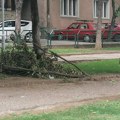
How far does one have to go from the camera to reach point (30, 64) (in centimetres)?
1355

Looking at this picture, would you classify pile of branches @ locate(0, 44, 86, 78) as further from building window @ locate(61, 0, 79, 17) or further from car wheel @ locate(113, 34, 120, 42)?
building window @ locate(61, 0, 79, 17)

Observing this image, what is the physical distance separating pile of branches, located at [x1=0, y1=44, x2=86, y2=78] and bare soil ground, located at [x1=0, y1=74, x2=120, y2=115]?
0.37 meters

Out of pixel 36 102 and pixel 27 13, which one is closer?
pixel 36 102

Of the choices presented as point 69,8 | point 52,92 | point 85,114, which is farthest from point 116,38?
point 85,114

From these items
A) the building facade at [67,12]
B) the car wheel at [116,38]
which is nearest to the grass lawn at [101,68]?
the car wheel at [116,38]

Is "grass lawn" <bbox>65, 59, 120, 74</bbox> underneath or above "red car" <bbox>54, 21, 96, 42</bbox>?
underneath

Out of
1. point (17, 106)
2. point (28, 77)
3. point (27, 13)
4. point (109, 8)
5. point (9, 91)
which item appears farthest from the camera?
point (109, 8)

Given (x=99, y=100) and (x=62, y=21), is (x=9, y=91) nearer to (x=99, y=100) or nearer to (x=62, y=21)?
(x=99, y=100)

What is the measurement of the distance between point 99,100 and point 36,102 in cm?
146

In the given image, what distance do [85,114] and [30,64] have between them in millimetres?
5540

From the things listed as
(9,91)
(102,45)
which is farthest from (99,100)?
(102,45)

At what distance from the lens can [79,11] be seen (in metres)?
45.8

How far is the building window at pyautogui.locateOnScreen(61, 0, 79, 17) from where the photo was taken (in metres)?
44.5

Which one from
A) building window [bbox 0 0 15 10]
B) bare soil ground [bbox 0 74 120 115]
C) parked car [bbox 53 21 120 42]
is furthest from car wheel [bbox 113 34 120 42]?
bare soil ground [bbox 0 74 120 115]
